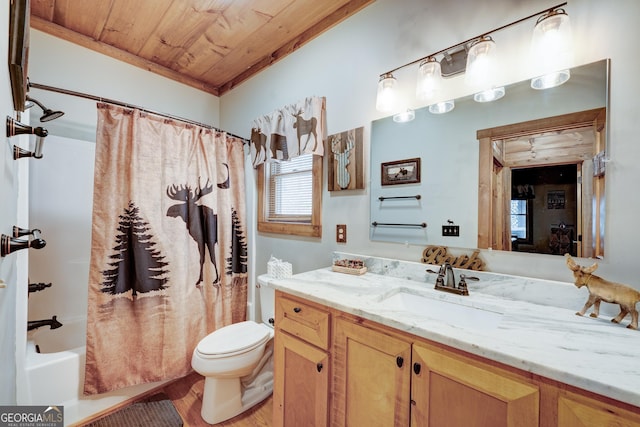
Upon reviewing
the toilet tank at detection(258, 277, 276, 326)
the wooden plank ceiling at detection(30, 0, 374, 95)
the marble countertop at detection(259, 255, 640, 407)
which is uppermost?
the wooden plank ceiling at detection(30, 0, 374, 95)

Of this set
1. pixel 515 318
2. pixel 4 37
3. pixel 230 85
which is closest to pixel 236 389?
pixel 515 318

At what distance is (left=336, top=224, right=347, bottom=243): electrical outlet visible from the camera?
1778 millimetres

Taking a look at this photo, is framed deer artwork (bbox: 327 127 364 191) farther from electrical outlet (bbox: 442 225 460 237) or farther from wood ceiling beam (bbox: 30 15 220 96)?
wood ceiling beam (bbox: 30 15 220 96)

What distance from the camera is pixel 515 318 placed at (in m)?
0.93

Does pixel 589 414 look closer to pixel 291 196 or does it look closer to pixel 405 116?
pixel 405 116

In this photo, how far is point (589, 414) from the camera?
23.6 inches

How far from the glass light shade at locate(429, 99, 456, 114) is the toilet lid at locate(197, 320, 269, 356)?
1667mm

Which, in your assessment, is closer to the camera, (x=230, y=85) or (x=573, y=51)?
(x=573, y=51)

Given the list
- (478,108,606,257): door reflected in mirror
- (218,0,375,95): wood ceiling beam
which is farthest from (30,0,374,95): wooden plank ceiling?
(478,108,606,257): door reflected in mirror

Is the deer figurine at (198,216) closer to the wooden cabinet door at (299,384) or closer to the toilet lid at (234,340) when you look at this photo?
the toilet lid at (234,340)

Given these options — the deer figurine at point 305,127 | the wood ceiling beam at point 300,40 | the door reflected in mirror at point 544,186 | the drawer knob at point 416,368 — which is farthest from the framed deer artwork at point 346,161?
the drawer knob at point 416,368

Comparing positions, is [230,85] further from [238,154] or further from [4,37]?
[4,37]

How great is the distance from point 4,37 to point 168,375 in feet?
6.29

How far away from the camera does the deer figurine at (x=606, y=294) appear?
2.70 feet
